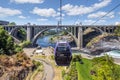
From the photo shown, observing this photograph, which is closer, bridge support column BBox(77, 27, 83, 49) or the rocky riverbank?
the rocky riverbank

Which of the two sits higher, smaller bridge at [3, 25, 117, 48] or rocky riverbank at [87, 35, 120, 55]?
smaller bridge at [3, 25, 117, 48]

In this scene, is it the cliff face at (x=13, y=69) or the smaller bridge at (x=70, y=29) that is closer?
the cliff face at (x=13, y=69)

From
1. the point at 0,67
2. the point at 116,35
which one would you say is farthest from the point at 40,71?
the point at 116,35

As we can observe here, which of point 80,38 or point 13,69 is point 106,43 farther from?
point 13,69

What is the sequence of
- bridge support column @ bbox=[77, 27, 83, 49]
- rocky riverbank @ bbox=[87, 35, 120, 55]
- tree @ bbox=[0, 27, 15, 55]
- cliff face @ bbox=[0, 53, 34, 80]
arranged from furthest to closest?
bridge support column @ bbox=[77, 27, 83, 49] < rocky riverbank @ bbox=[87, 35, 120, 55] < tree @ bbox=[0, 27, 15, 55] < cliff face @ bbox=[0, 53, 34, 80]

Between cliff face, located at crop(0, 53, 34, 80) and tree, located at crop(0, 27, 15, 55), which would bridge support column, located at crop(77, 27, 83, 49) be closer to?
tree, located at crop(0, 27, 15, 55)

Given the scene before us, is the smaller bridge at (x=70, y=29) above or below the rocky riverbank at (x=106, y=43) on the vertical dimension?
above

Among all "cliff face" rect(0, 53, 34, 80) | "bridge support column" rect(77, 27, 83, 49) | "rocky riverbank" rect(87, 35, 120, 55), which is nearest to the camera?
"cliff face" rect(0, 53, 34, 80)

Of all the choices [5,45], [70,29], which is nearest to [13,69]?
[5,45]

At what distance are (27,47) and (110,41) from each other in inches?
1861

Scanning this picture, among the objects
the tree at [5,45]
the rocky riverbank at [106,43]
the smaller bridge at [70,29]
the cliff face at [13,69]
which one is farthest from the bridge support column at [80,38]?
the cliff face at [13,69]

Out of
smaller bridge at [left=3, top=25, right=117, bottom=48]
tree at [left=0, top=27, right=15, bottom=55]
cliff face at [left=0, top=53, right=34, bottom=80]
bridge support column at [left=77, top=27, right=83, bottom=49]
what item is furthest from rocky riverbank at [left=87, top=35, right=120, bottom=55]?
cliff face at [left=0, top=53, right=34, bottom=80]

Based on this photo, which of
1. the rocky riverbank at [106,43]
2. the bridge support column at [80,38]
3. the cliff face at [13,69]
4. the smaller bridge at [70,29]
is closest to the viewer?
the cliff face at [13,69]

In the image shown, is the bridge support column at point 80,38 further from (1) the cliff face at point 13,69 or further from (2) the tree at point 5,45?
(1) the cliff face at point 13,69
